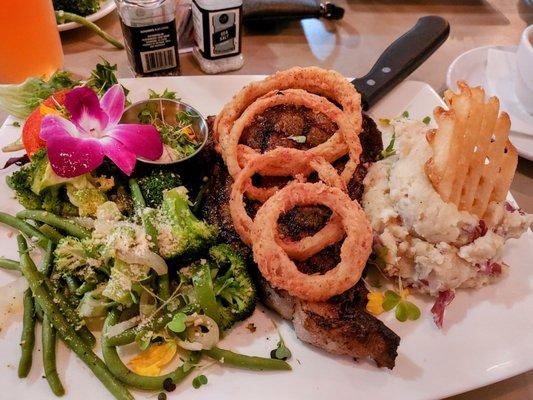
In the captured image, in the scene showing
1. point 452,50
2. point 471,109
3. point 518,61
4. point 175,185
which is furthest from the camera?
point 452,50

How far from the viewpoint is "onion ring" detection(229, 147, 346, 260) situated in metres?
2.33

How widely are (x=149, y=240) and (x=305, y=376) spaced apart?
0.98 metres

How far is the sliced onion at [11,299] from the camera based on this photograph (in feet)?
7.63

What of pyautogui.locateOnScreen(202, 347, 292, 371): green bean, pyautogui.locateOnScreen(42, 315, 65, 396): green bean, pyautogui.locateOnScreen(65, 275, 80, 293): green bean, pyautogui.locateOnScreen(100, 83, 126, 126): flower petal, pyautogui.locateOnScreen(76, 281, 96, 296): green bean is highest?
pyautogui.locateOnScreen(100, 83, 126, 126): flower petal

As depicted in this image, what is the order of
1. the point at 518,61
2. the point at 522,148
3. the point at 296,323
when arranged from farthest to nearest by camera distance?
the point at 518,61 < the point at 522,148 < the point at 296,323

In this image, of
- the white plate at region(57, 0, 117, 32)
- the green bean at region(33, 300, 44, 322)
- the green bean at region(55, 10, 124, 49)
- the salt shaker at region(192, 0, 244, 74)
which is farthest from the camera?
the white plate at region(57, 0, 117, 32)

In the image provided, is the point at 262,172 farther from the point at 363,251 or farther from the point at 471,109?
the point at 471,109

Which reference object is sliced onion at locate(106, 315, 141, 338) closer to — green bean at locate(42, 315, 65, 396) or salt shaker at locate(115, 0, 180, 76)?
green bean at locate(42, 315, 65, 396)

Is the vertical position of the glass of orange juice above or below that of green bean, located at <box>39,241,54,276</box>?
above

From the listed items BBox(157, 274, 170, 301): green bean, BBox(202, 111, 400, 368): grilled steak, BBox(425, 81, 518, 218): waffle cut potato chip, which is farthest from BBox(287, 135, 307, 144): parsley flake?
BBox(157, 274, 170, 301): green bean

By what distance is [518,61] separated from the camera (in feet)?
11.8

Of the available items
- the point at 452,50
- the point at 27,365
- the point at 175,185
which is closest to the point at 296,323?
the point at 175,185

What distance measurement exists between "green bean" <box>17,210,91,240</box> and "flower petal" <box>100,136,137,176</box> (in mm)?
387

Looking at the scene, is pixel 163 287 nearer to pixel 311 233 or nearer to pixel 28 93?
pixel 311 233
